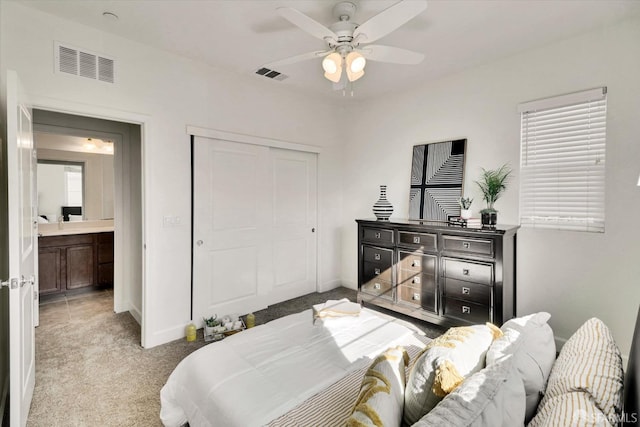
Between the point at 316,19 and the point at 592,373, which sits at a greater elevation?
the point at 316,19

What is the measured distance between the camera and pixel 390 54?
2127 mm

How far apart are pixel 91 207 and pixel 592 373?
6691mm

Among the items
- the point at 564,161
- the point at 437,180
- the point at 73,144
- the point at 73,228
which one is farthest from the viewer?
the point at 73,144

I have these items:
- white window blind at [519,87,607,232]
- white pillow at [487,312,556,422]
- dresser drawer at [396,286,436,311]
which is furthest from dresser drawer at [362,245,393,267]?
white pillow at [487,312,556,422]

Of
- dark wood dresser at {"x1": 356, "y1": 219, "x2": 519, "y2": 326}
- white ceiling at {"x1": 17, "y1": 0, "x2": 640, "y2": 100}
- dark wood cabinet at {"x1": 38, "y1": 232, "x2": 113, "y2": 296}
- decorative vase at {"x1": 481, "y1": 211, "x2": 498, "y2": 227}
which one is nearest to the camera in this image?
white ceiling at {"x1": 17, "y1": 0, "x2": 640, "y2": 100}

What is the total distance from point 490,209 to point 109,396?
340 centimetres

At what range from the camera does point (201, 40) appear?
2.70 meters

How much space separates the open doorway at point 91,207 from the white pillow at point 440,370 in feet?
10.3

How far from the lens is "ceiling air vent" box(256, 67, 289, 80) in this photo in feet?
10.9

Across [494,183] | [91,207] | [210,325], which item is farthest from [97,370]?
[91,207]

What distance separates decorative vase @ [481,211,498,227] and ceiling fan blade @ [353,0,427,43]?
6.14ft

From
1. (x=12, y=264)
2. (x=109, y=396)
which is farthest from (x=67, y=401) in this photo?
(x=12, y=264)

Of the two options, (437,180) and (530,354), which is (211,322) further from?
(437,180)

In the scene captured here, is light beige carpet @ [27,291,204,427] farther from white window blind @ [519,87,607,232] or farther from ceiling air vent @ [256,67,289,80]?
white window blind @ [519,87,607,232]
